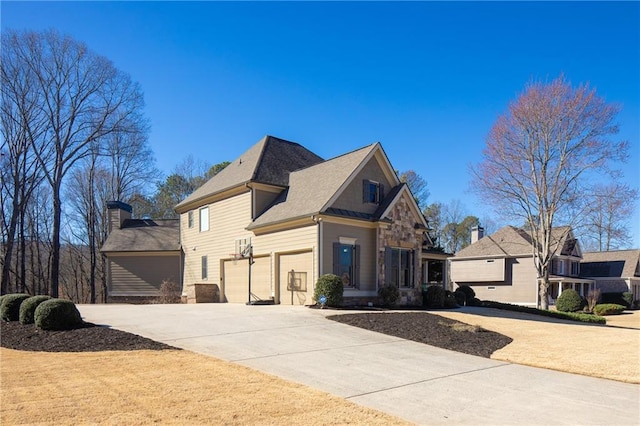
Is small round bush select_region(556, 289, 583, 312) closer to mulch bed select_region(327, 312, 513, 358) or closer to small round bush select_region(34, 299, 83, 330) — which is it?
mulch bed select_region(327, 312, 513, 358)

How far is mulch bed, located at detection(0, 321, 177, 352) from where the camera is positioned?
9.82 meters

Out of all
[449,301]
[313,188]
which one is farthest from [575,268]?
[313,188]

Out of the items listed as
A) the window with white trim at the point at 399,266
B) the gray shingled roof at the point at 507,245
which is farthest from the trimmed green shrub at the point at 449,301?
Result: the gray shingled roof at the point at 507,245

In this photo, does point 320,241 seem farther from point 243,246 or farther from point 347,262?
point 243,246

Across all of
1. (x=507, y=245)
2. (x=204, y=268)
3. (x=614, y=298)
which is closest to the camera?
(x=204, y=268)

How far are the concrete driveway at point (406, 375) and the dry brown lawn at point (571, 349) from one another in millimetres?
635

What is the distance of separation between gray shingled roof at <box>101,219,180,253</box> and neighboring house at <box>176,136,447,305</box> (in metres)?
5.16

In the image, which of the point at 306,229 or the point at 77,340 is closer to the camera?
the point at 77,340

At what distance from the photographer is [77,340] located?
10.6m

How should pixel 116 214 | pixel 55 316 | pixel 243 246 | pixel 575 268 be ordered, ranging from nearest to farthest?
pixel 55 316
pixel 243 246
pixel 116 214
pixel 575 268

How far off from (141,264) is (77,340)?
64.1 ft

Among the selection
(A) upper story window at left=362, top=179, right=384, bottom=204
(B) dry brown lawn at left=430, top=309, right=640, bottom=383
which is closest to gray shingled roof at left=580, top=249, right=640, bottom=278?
(B) dry brown lawn at left=430, top=309, right=640, bottom=383

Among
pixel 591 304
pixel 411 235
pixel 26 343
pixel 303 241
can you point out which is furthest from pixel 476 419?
pixel 591 304

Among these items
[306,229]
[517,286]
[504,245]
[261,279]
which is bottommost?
[517,286]
